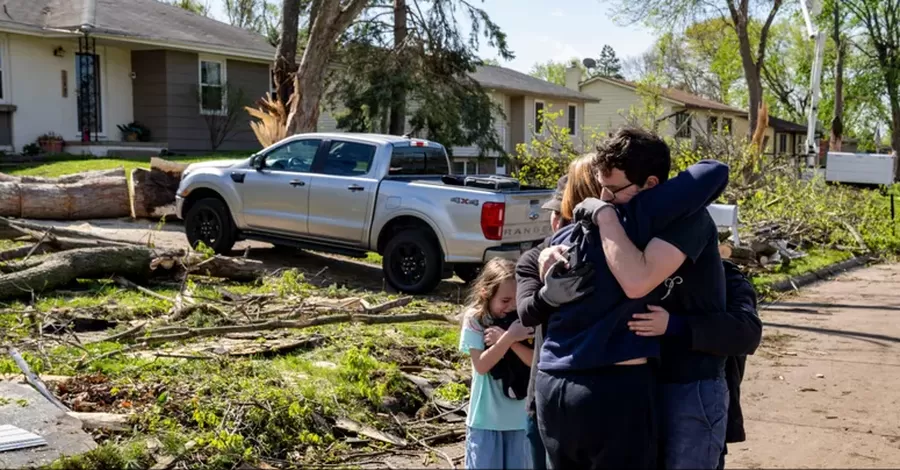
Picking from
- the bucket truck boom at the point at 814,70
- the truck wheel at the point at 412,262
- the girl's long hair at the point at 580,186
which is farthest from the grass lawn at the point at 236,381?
the bucket truck boom at the point at 814,70

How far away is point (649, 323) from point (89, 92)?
24975mm

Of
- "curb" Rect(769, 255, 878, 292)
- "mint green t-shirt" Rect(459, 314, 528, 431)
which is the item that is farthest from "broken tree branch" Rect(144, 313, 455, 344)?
"curb" Rect(769, 255, 878, 292)

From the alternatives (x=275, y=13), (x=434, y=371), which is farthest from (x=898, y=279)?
(x=275, y=13)

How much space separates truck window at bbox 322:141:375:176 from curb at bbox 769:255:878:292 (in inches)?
244

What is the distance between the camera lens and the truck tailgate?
11578mm

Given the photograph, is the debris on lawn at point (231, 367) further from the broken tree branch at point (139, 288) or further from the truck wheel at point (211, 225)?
the truck wheel at point (211, 225)

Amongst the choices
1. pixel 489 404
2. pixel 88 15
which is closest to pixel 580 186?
pixel 489 404

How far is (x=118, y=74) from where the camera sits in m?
26.5

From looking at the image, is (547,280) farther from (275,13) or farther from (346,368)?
(275,13)

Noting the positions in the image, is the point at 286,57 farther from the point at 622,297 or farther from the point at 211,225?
the point at 622,297

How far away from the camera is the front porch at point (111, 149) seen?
24.1 m

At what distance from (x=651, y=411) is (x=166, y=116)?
81.7ft

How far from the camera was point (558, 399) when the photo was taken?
3430 millimetres

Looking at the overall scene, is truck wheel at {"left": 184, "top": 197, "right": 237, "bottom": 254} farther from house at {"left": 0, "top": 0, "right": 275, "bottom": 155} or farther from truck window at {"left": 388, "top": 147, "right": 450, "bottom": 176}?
house at {"left": 0, "top": 0, "right": 275, "bottom": 155}
